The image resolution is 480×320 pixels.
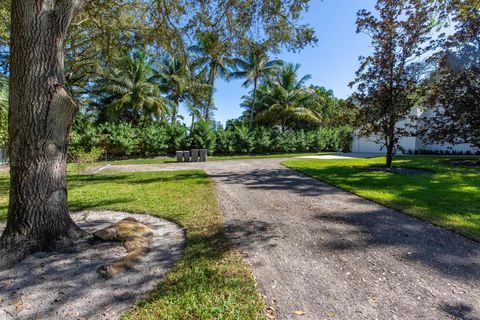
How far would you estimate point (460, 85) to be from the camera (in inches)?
459

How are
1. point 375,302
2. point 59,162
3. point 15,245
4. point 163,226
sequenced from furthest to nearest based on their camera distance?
point 163,226, point 59,162, point 15,245, point 375,302

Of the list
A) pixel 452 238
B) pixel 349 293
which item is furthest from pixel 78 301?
pixel 452 238

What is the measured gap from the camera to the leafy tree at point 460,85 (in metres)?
11.4

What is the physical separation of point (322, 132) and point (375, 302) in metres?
25.4

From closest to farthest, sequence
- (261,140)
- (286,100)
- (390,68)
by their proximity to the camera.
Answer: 1. (390,68)
2. (261,140)
3. (286,100)

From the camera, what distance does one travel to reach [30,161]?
3047 mm

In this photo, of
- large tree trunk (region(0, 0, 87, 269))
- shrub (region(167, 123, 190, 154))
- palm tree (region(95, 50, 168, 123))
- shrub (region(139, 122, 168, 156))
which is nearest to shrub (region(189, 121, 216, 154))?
shrub (region(167, 123, 190, 154))

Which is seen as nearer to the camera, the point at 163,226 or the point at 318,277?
the point at 318,277

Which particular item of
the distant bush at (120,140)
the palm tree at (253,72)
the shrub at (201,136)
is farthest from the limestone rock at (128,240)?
the palm tree at (253,72)

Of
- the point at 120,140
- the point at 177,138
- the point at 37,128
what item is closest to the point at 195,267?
the point at 37,128

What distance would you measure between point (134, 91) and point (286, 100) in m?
14.7

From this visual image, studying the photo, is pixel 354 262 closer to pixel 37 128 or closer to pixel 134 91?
pixel 37 128


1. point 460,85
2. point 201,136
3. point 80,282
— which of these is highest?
point 460,85

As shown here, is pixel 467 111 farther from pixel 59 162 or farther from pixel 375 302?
pixel 59 162
